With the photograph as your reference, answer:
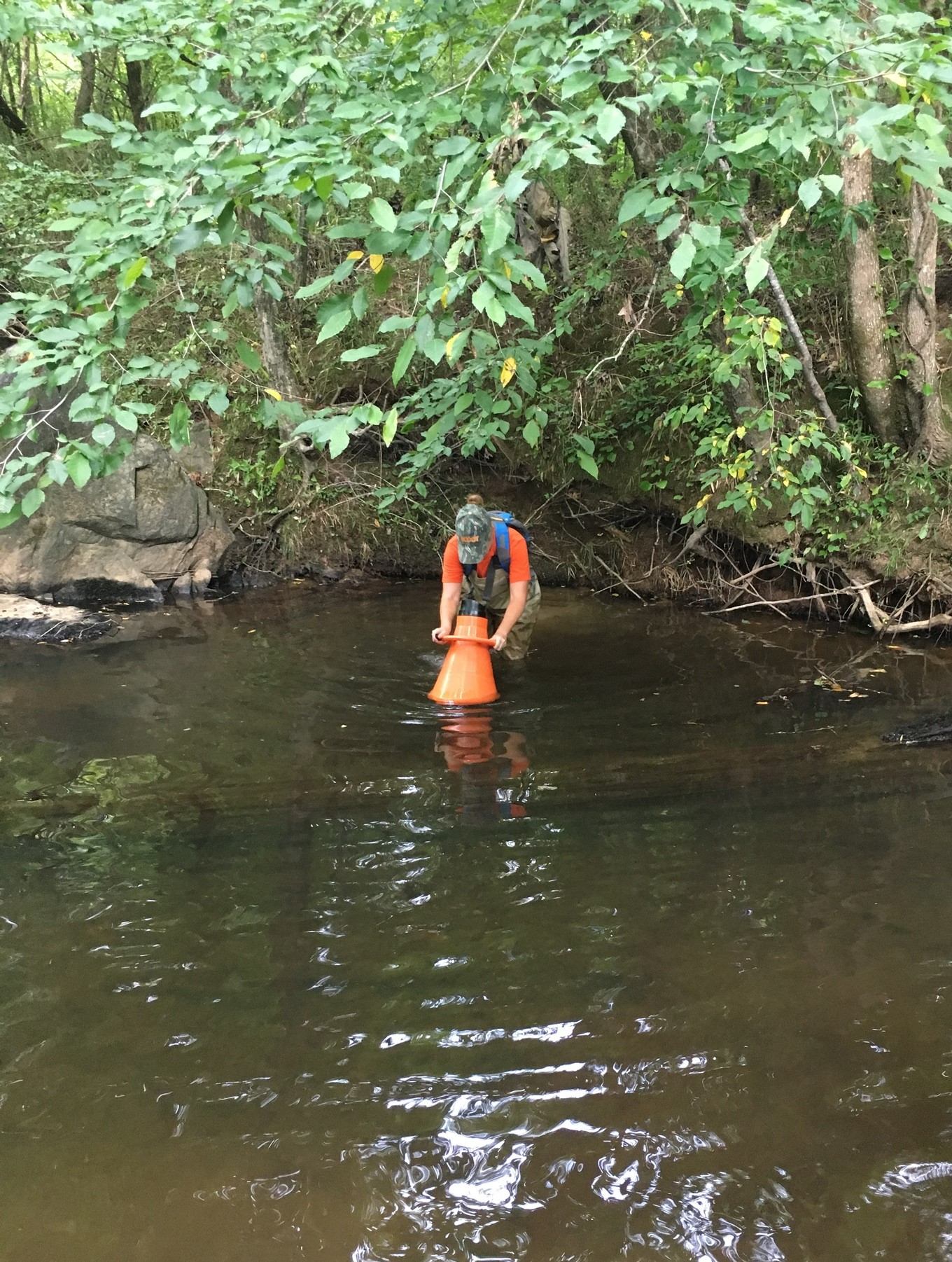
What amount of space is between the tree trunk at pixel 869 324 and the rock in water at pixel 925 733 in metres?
2.88

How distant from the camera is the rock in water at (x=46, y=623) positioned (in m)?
7.29

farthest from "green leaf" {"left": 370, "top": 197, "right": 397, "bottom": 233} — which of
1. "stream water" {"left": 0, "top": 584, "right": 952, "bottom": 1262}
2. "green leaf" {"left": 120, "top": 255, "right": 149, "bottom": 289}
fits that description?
"stream water" {"left": 0, "top": 584, "right": 952, "bottom": 1262}

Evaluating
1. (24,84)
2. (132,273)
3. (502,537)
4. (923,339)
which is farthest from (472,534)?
(24,84)

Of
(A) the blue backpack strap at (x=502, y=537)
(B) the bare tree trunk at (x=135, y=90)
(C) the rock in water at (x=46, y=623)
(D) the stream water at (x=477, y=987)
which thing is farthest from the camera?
(B) the bare tree trunk at (x=135, y=90)

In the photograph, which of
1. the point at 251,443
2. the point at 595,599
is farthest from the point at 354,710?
the point at 251,443

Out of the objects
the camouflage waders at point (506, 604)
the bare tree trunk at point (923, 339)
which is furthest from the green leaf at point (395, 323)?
the bare tree trunk at point (923, 339)

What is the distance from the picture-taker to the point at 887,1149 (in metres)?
2.16

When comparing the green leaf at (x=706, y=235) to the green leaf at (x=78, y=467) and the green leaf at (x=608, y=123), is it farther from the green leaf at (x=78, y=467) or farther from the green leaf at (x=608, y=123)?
the green leaf at (x=78, y=467)

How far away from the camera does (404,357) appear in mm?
2363

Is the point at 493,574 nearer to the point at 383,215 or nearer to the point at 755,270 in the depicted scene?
the point at 755,270

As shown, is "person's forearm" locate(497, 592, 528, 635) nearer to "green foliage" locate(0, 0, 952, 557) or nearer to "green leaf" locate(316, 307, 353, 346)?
"green foliage" locate(0, 0, 952, 557)

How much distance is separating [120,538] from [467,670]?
4.93 m

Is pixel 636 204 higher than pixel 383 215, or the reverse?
pixel 636 204

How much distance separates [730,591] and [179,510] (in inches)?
215
